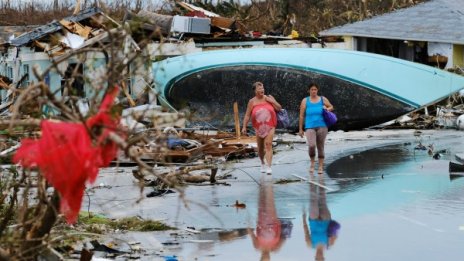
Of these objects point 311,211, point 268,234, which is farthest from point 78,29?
point 268,234

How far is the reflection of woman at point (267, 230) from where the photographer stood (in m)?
11.9

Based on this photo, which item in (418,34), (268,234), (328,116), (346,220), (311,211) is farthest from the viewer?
(418,34)

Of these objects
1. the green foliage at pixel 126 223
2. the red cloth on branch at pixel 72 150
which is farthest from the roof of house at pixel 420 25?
the red cloth on branch at pixel 72 150

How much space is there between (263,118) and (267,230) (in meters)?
6.58

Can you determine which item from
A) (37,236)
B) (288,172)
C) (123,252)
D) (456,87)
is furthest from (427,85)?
(37,236)

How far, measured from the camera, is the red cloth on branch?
6.27 meters

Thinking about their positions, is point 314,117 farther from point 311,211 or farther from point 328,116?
point 311,211

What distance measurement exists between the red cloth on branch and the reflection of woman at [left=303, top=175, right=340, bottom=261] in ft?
16.6

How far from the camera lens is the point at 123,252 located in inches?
466

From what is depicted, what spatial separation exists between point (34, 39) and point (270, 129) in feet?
50.4

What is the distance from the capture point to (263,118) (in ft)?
64.1

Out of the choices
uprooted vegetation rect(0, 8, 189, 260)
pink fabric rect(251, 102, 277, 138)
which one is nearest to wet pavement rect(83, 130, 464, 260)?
pink fabric rect(251, 102, 277, 138)

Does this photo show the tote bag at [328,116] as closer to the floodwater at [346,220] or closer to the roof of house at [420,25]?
the floodwater at [346,220]

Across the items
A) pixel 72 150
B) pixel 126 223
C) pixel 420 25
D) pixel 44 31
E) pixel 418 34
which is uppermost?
pixel 420 25
